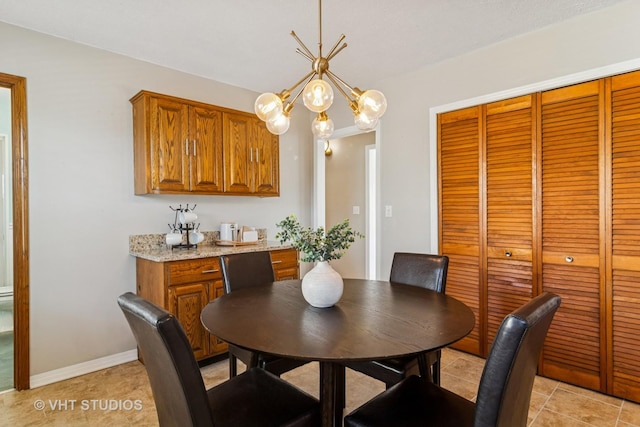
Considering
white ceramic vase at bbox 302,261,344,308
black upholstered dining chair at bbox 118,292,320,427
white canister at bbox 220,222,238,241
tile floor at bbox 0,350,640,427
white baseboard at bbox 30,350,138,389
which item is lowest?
tile floor at bbox 0,350,640,427

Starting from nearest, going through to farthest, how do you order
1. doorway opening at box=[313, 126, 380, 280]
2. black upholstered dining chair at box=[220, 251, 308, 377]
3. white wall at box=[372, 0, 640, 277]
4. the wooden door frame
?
black upholstered dining chair at box=[220, 251, 308, 377] < white wall at box=[372, 0, 640, 277] < the wooden door frame < doorway opening at box=[313, 126, 380, 280]

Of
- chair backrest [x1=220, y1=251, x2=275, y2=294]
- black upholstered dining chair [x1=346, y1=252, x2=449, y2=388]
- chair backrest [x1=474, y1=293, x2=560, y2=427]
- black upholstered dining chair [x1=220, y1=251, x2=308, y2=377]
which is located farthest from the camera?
chair backrest [x1=220, y1=251, x2=275, y2=294]

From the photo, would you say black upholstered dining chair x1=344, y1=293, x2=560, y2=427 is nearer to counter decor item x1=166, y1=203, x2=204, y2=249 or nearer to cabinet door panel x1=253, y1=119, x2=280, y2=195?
counter decor item x1=166, y1=203, x2=204, y2=249

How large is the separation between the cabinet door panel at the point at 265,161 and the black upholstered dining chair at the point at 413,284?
159cm

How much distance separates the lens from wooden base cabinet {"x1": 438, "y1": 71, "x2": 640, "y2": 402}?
6.94ft

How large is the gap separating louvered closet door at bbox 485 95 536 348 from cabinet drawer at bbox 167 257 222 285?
7.07 ft

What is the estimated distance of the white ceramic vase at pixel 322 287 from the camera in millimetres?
1516

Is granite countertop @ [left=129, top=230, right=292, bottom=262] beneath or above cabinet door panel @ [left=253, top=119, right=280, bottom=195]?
beneath

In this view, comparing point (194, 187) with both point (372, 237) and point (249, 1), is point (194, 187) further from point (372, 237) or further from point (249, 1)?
point (372, 237)

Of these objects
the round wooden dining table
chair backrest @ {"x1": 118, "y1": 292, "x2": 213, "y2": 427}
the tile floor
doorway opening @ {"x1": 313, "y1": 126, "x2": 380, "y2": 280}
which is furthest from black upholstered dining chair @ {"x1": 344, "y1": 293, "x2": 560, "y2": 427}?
doorway opening @ {"x1": 313, "y1": 126, "x2": 380, "y2": 280}

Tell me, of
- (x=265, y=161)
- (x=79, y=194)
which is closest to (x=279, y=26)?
(x=265, y=161)

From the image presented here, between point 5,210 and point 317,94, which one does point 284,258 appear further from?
point 5,210

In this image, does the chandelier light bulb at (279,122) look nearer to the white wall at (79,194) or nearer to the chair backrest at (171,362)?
the chair backrest at (171,362)

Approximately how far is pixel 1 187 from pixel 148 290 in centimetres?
391
